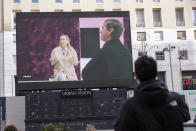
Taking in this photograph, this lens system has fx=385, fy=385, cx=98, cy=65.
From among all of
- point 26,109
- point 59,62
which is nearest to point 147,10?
point 59,62

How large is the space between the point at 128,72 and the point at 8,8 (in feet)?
60.2

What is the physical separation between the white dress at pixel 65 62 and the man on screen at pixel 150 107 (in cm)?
2484

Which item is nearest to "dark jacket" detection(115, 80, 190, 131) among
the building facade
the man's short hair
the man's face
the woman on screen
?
the woman on screen

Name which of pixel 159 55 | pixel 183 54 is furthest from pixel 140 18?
pixel 183 54

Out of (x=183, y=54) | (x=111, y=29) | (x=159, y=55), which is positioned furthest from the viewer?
(x=183, y=54)

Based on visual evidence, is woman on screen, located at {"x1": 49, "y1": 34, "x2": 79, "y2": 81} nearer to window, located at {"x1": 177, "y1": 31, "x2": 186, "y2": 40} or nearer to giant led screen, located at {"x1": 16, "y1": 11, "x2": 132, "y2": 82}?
giant led screen, located at {"x1": 16, "y1": 11, "x2": 132, "y2": 82}

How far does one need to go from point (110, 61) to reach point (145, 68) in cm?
2507

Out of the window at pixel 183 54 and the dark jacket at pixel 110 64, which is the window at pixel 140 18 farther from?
the dark jacket at pixel 110 64

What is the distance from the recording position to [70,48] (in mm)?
28219

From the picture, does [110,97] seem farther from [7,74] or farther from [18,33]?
[7,74]

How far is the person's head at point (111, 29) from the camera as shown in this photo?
93.1ft

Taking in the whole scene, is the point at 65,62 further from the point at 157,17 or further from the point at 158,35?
the point at 157,17

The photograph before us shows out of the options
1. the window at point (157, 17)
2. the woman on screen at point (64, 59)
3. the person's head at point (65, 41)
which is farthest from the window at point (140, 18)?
the woman on screen at point (64, 59)

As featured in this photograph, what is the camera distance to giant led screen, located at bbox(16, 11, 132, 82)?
27.5 m
